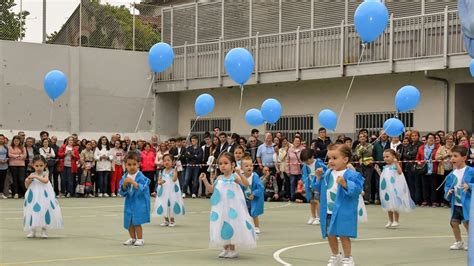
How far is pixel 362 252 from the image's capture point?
12.3m

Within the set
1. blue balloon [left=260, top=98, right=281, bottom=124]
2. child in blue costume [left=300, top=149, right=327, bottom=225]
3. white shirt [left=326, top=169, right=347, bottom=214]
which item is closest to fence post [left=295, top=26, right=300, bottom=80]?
A: blue balloon [left=260, top=98, right=281, bottom=124]

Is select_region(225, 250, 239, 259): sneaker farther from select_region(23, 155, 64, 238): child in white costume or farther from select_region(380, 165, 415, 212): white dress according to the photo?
select_region(380, 165, 415, 212): white dress

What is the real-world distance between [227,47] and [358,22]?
529 inches

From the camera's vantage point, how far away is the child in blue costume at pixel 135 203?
12984mm

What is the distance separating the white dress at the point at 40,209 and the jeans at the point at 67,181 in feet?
39.7

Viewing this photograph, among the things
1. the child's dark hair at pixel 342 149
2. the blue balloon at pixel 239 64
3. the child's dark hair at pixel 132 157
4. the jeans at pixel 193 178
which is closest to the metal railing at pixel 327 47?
the jeans at pixel 193 178

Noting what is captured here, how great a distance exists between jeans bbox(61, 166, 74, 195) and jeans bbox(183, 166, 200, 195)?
11.0ft

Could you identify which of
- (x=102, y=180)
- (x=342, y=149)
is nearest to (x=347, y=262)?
(x=342, y=149)

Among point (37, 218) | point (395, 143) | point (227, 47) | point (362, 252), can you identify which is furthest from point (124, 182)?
point (227, 47)

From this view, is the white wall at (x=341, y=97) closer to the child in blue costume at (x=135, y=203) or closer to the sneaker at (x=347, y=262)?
the child in blue costume at (x=135, y=203)

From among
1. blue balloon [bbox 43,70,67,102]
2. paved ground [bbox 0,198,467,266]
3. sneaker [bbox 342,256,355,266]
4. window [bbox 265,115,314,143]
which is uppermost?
blue balloon [bbox 43,70,67,102]

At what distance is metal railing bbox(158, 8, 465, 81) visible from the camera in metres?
24.8

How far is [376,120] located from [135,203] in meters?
15.5

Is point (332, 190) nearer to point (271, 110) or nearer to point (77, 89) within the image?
point (271, 110)
